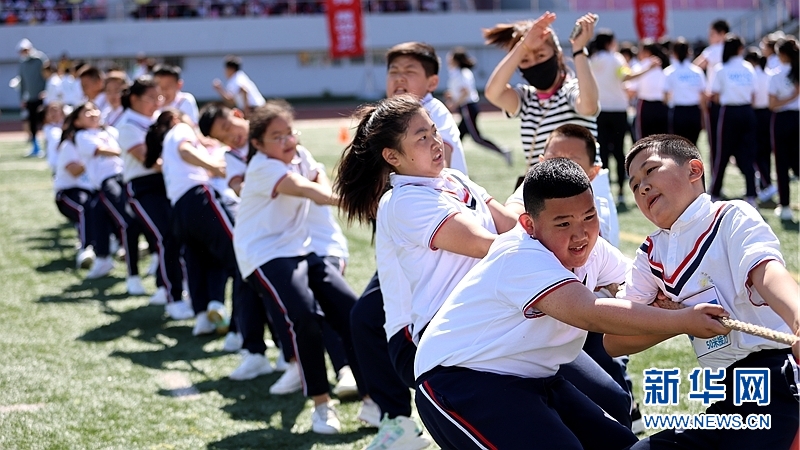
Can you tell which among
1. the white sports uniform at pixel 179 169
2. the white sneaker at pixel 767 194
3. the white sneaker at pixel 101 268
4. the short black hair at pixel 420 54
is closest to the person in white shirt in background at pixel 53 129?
the white sneaker at pixel 101 268

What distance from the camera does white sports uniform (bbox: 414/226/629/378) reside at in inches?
113

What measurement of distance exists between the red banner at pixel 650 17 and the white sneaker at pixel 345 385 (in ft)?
81.7

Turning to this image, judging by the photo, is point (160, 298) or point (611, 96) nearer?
point (160, 298)

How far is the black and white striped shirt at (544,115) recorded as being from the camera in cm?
488

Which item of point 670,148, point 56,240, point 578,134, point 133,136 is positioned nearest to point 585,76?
point 578,134

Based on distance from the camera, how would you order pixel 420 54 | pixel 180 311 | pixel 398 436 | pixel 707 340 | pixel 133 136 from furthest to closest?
pixel 133 136, pixel 180 311, pixel 420 54, pixel 398 436, pixel 707 340

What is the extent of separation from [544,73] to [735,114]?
6606mm

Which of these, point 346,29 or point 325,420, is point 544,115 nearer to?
point 325,420

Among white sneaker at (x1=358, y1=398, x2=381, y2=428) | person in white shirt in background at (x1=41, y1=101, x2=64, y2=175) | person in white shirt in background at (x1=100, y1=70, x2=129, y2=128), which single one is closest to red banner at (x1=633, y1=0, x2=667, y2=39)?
person in white shirt in background at (x1=41, y1=101, x2=64, y2=175)

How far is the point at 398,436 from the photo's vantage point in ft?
14.4

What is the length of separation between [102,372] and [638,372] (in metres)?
3.33

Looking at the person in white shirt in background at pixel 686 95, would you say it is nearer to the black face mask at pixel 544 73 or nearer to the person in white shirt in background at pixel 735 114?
the person in white shirt in background at pixel 735 114

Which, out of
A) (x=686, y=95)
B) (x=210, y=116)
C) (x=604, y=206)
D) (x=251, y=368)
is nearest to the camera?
(x=604, y=206)

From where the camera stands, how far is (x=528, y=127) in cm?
507
